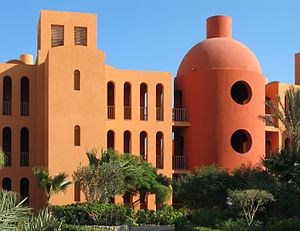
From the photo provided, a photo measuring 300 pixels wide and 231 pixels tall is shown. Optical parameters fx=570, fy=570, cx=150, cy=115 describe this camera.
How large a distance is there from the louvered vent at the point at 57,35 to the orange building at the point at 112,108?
5 cm

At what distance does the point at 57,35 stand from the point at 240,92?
36.9 feet

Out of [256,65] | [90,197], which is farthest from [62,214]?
[256,65]

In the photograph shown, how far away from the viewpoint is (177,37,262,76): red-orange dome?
3116 centimetres

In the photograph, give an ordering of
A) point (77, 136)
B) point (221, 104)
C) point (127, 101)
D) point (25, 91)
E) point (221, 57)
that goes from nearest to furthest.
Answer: point (77, 136)
point (221, 104)
point (221, 57)
point (25, 91)
point (127, 101)

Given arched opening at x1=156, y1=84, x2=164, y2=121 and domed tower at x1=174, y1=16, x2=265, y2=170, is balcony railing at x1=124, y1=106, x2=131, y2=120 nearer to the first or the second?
arched opening at x1=156, y1=84, x2=164, y2=121

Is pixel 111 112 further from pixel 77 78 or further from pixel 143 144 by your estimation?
pixel 143 144

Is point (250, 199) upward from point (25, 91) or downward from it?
downward

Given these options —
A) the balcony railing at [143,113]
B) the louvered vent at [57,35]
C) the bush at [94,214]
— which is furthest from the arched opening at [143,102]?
the bush at [94,214]

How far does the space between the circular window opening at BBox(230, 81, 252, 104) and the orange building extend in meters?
0.34

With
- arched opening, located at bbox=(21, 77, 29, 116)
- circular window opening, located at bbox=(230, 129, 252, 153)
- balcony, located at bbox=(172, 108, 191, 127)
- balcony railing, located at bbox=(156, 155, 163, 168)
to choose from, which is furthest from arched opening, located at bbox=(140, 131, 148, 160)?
arched opening, located at bbox=(21, 77, 29, 116)

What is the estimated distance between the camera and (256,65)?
3234 centimetres

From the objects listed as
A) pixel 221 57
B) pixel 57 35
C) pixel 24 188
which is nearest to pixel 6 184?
pixel 24 188

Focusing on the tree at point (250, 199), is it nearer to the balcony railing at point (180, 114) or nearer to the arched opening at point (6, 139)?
the balcony railing at point (180, 114)

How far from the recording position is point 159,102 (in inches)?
1296
